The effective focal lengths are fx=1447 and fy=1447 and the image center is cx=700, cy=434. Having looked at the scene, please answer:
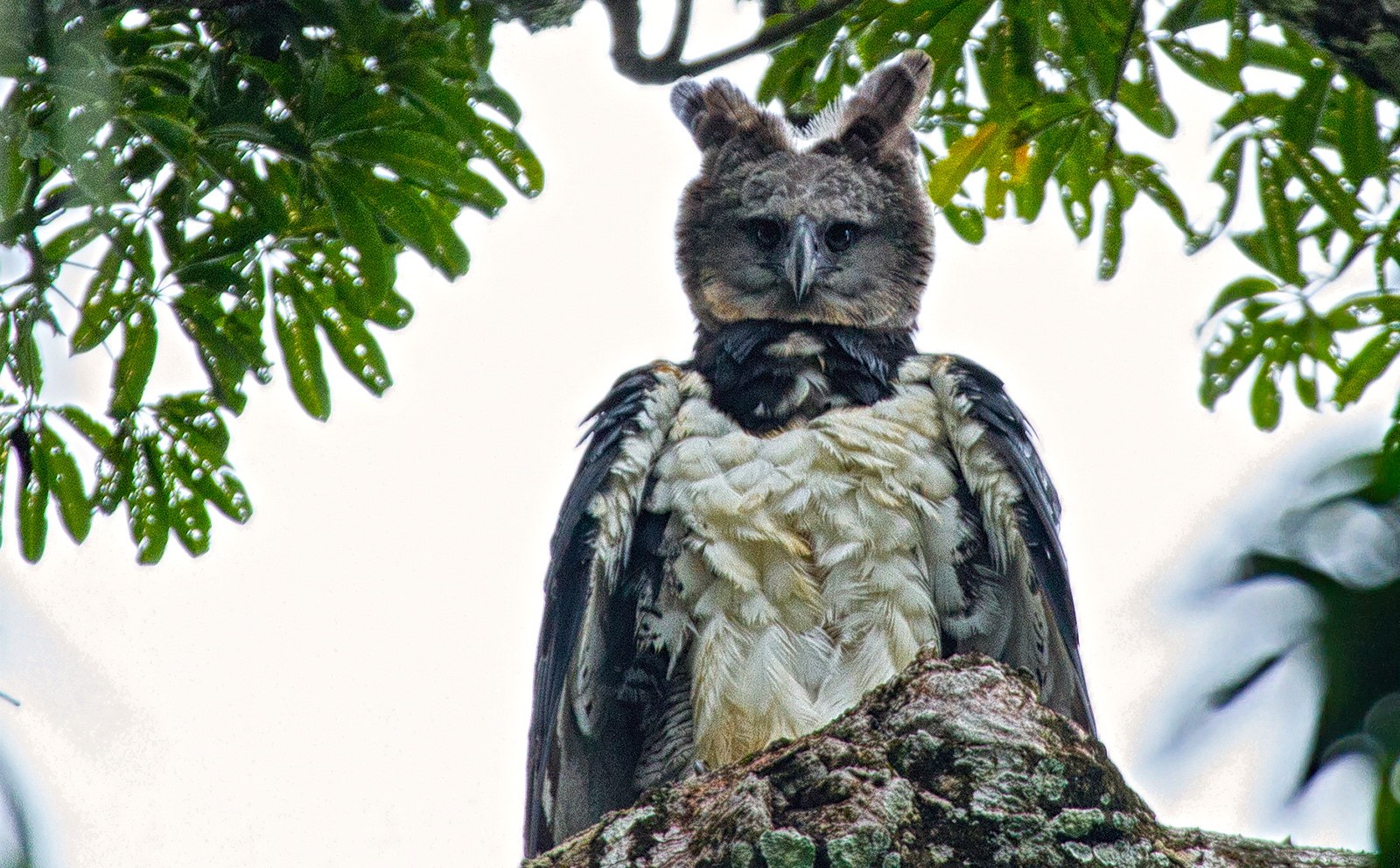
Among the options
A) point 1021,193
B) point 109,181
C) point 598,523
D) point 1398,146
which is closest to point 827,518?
point 598,523

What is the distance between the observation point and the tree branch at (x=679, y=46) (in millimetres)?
3488

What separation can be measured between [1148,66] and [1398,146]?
611mm

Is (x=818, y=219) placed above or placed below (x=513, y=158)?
above

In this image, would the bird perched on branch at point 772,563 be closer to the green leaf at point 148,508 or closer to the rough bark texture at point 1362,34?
the green leaf at point 148,508

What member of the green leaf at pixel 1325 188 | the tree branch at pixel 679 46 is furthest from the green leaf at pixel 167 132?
the green leaf at pixel 1325 188

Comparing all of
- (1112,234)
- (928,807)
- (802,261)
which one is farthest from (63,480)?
(1112,234)

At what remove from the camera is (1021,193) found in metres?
3.84

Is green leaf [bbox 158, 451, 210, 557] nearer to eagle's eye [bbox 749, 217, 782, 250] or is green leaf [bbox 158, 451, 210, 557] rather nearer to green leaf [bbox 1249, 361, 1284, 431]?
eagle's eye [bbox 749, 217, 782, 250]

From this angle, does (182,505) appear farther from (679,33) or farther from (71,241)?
(679,33)

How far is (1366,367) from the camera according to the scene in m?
3.50

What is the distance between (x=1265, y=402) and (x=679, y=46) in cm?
184

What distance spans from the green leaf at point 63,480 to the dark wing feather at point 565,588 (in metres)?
1.27

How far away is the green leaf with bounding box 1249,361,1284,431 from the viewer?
3896 mm

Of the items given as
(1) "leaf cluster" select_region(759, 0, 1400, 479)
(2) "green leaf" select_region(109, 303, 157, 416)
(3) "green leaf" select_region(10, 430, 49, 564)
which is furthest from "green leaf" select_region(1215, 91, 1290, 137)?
(3) "green leaf" select_region(10, 430, 49, 564)
